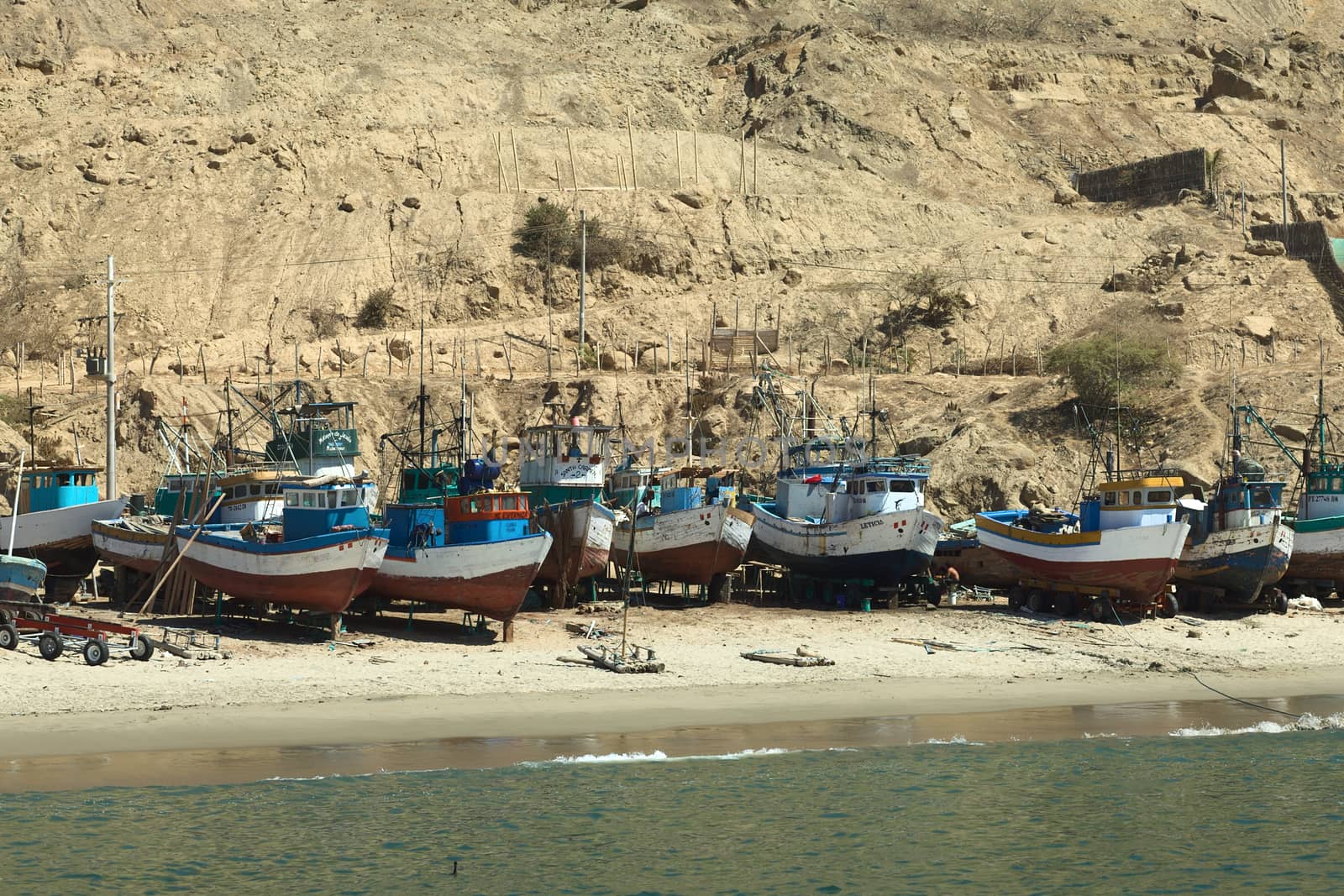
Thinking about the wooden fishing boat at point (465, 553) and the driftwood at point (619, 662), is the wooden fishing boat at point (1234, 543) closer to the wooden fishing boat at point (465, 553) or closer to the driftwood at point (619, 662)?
the driftwood at point (619, 662)

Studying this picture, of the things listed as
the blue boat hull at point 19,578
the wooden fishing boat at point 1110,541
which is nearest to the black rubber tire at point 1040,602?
the wooden fishing boat at point 1110,541

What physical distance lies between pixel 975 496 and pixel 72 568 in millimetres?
27821

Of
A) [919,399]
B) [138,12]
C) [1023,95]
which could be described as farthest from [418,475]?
[1023,95]

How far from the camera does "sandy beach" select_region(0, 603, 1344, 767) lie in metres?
26.7

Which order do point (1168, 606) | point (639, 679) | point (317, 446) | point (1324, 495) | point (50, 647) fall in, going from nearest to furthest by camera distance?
point (50, 647) → point (639, 679) → point (1168, 606) → point (1324, 495) → point (317, 446)

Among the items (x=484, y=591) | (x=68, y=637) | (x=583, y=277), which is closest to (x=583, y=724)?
(x=484, y=591)

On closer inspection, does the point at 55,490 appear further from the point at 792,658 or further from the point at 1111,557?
the point at 1111,557

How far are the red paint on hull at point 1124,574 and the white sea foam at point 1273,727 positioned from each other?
9541 mm

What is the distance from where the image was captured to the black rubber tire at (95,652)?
94.8 ft

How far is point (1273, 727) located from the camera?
2920cm

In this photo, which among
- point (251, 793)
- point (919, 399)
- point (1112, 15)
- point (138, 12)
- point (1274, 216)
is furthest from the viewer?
point (1112, 15)

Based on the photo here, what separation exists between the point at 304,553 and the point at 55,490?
14.0 metres

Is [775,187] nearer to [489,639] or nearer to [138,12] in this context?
[138,12]

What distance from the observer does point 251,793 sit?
22797 mm
